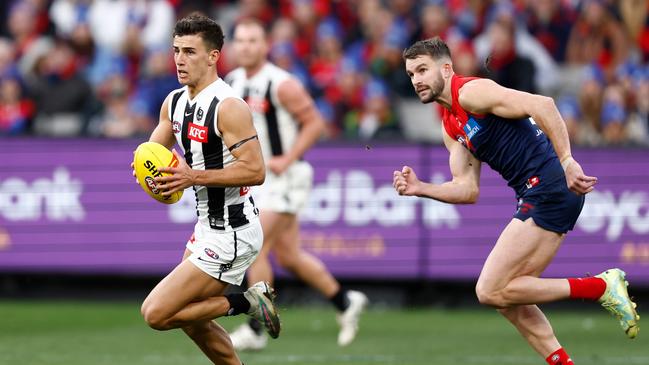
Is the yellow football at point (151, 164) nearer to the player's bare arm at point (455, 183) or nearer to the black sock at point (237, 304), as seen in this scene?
the black sock at point (237, 304)

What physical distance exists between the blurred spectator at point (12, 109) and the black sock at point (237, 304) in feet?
27.6

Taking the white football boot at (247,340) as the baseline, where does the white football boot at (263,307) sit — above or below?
above

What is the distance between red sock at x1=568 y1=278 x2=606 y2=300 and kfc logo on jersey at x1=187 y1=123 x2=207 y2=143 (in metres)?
2.60

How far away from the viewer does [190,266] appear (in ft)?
24.8

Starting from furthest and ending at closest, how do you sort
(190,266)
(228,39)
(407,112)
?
(228,39) → (407,112) → (190,266)

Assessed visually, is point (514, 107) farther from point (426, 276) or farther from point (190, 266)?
point (426, 276)

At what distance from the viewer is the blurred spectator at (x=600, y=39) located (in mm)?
15477

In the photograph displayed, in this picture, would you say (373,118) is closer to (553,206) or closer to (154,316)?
(553,206)

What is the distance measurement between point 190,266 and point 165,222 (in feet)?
20.5

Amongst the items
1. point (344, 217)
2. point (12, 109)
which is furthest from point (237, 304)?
point (12, 109)

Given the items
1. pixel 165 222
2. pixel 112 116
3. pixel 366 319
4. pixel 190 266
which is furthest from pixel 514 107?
pixel 112 116

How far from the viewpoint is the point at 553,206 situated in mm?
7875

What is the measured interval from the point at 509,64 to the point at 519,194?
6.56 metres

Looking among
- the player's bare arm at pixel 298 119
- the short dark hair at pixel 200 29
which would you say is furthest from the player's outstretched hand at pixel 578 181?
the player's bare arm at pixel 298 119
